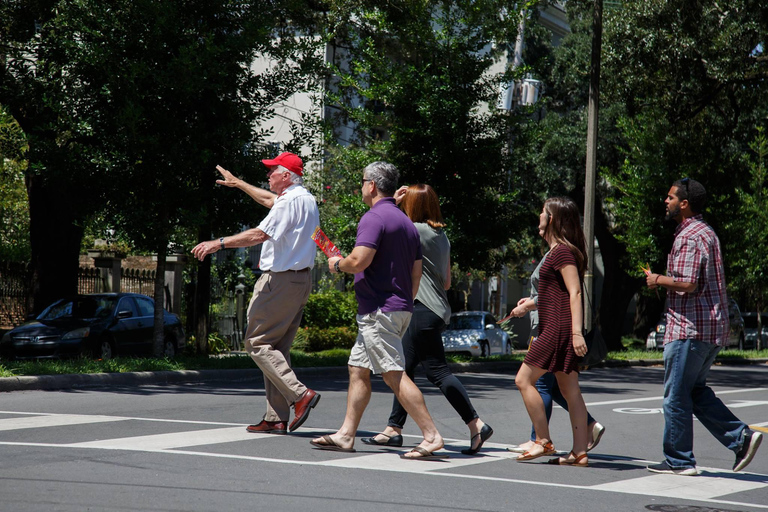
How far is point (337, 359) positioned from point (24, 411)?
835 cm

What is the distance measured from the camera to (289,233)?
6.82 m

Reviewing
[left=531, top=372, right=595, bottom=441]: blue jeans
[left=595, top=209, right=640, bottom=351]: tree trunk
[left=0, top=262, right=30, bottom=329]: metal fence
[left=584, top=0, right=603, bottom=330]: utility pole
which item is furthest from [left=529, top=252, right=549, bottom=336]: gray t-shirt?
[left=595, top=209, right=640, bottom=351]: tree trunk

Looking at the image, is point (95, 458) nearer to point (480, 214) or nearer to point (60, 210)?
point (60, 210)

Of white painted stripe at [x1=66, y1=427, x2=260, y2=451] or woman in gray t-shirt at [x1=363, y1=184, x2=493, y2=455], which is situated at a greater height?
woman in gray t-shirt at [x1=363, y1=184, x2=493, y2=455]

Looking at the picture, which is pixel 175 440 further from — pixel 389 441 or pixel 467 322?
pixel 467 322

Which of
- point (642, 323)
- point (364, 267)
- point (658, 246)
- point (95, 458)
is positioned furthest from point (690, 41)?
point (642, 323)

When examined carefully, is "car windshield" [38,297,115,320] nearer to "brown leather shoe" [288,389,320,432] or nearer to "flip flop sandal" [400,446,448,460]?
"brown leather shoe" [288,389,320,432]

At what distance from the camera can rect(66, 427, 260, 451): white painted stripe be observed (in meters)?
6.27

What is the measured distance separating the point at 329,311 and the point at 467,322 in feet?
11.9

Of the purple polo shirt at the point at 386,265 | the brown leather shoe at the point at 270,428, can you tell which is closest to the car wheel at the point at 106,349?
the brown leather shoe at the point at 270,428

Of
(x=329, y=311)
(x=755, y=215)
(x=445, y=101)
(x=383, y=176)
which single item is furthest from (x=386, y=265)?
(x=755, y=215)

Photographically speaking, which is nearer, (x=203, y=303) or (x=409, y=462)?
(x=409, y=462)

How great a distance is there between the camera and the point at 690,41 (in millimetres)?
19500

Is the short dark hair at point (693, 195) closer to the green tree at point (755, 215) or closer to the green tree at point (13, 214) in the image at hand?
the green tree at point (13, 214)
